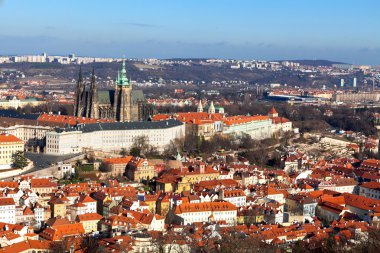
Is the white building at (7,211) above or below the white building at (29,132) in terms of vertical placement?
below

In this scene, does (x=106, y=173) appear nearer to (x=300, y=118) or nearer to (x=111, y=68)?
(x=300, y=118)

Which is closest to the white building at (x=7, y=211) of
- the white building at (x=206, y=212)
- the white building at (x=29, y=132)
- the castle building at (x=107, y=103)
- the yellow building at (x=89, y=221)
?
the yellow building at (x=89, y=221)

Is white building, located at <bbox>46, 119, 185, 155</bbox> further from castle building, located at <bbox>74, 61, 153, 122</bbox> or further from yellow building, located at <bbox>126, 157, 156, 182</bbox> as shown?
yellow building, located at <bbox>126, 157, 156, 182</bbox>

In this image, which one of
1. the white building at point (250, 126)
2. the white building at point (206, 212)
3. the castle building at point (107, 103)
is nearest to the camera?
the white building at point (206, 212)

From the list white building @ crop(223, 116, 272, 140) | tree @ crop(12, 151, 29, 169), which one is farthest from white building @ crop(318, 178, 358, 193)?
white building @ crop(223, 116, 272, 140)

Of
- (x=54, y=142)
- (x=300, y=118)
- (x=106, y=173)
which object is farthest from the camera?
(x=300, y=118)

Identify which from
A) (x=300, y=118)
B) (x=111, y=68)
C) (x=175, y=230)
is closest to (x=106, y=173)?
(x=175, y=230)

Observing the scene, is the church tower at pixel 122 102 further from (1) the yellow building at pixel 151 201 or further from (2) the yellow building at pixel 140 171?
(1) the yellow building at pixel 151 201
